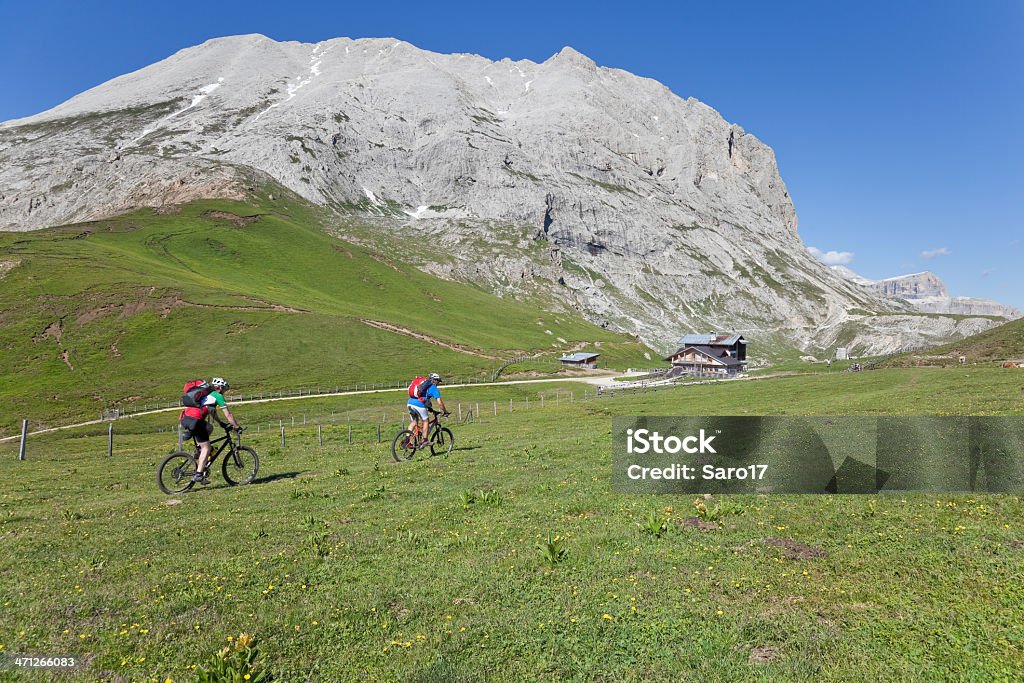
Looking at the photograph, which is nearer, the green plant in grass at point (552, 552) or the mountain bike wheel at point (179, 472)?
the green plant in grass at point (552, 552)

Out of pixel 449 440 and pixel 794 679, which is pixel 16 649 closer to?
pixel 794 679

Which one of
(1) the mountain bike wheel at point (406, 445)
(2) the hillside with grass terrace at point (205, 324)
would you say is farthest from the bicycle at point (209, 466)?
(2) the hillside with grass terrace at point (205, 324)

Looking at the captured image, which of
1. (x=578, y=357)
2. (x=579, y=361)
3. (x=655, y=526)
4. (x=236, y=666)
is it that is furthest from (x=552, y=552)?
(x=578, y=357)

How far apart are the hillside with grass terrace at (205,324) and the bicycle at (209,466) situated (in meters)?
64.2

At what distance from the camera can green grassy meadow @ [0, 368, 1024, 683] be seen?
7.74 m

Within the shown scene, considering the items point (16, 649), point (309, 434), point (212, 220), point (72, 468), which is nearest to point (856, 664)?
point (16, 649)

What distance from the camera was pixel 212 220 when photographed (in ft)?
653

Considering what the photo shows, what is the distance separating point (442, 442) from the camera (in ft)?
95.5

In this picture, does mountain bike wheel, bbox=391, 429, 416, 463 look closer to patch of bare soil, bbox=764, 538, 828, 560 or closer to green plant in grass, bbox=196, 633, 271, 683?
green plant in grass, bbox=196, 633, 271, 683

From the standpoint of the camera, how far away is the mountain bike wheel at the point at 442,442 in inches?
1116

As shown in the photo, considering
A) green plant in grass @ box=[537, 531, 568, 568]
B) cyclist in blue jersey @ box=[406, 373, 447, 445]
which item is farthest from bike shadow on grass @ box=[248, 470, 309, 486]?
green plant in grass @ box=[537, 531, 568, 568]

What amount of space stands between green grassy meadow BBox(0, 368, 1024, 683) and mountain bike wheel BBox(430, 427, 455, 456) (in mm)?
9685

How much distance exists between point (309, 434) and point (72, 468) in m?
19.1

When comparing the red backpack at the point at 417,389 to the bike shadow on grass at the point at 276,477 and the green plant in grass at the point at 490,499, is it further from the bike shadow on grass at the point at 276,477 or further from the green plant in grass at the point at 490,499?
the green plant in grass at the point at 490,499
